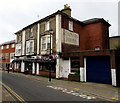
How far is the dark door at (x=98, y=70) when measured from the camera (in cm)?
1182

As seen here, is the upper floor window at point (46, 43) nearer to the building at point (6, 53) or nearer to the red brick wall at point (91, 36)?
the red brick wall at point (91, 36)

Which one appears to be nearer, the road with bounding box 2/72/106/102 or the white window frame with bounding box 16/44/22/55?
the road with bounding box 2/72/106/102

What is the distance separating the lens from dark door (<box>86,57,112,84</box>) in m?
11.8

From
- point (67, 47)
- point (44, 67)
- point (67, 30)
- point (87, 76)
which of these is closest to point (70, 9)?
point (67, 30)

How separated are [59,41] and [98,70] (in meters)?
7.33

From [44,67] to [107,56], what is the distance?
11.0 metres

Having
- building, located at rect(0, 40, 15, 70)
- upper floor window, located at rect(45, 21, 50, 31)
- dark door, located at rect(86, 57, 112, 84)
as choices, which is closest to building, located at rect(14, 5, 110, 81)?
upper floor window, located at rect(45, 21, 50, 31)

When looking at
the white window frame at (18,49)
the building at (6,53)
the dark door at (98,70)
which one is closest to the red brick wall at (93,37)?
the dark door at (98,70)

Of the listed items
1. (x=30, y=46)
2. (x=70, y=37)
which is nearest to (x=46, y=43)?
(x=70, y=37)

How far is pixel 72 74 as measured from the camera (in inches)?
582

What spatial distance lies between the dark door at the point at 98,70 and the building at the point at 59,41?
129 cm

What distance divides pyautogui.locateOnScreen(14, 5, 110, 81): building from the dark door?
129 cm

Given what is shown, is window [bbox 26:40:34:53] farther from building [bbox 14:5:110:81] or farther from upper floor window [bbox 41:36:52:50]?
upper floor window [bbox 41:36:52:50]

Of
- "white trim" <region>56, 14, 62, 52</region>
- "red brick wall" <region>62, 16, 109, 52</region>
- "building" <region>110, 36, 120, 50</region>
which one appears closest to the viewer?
"white trim" <region>56, 14, 62, 52</region>
